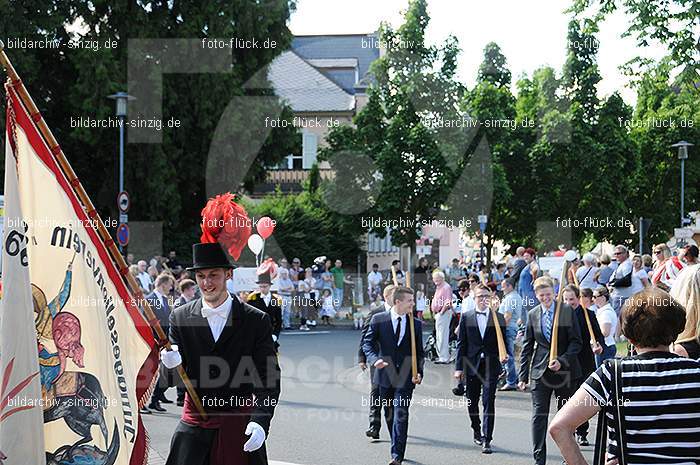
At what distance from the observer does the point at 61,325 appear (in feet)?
17.1

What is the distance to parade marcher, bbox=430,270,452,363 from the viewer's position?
17.8m

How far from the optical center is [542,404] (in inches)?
362

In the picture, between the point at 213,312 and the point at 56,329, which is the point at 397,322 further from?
the point at 56,329

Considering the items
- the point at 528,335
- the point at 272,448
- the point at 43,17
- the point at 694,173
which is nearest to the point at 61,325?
the point at 272,448

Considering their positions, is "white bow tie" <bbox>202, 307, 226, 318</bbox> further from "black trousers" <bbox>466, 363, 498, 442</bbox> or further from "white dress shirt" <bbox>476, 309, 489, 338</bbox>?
"white dress shirt" <bbox>476, 309, 489, 338</bbox>

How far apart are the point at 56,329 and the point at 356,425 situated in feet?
22.5

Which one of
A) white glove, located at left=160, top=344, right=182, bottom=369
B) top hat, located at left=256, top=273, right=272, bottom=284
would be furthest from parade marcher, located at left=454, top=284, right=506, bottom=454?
white glove, located at left=160, top=344, right=182, bottom=369

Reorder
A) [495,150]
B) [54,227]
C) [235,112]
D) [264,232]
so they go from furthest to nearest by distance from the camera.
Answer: [495,150] → [235,112] → [264,232] → [54,227]

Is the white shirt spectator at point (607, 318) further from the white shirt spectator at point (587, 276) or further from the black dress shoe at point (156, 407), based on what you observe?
the black dress shoe at point (156, 407)

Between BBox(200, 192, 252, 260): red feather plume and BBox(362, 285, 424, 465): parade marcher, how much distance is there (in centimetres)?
429

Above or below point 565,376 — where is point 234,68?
above

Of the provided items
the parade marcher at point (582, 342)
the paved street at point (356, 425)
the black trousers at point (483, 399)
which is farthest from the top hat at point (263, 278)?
the parade marcher at point (582, 342)

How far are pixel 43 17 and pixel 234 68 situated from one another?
6.92 metres

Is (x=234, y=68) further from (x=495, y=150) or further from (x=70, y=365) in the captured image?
(x=70, y=365)
